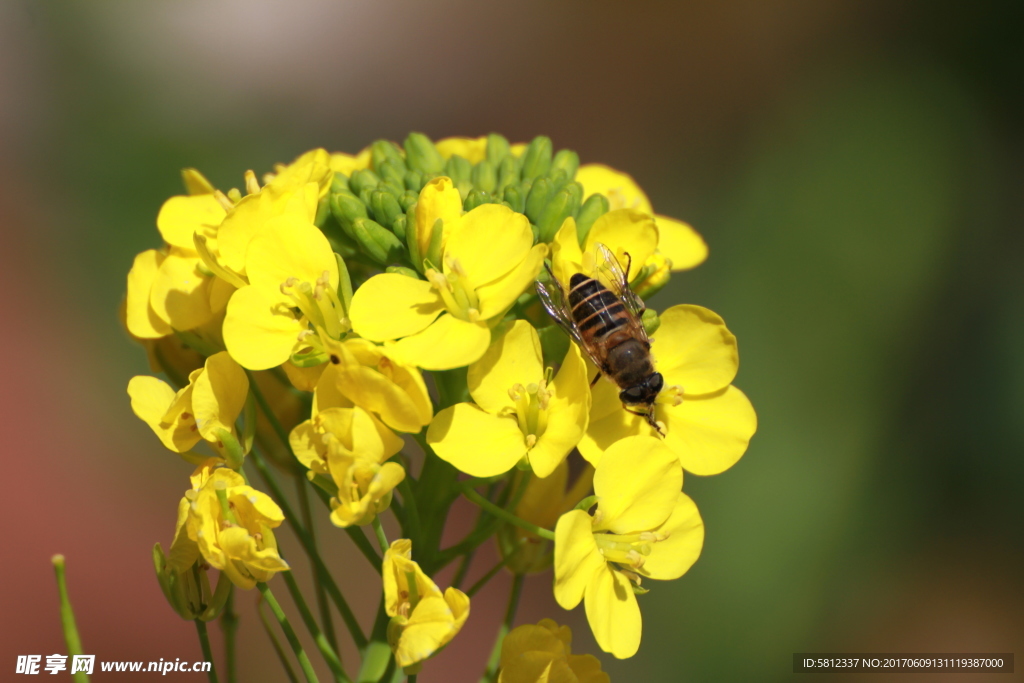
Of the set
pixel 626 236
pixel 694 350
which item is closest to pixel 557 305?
pixel 626 236

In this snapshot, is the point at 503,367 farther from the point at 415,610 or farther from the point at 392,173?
the point at 392,173

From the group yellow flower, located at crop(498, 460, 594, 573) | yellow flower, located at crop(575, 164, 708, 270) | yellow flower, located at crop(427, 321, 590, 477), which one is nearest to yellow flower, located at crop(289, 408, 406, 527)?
yellow flower, located at crop(427, 321, 590, 477)

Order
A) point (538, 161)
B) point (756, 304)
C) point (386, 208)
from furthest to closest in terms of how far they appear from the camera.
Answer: point (756, 304), point (538, 161), point (386, 208)

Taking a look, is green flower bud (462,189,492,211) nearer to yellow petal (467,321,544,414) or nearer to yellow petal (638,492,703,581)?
yellow petal (467,321,544,414)

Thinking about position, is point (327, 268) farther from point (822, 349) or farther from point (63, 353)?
point (63, 353)

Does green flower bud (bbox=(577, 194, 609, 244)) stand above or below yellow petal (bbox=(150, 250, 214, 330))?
above

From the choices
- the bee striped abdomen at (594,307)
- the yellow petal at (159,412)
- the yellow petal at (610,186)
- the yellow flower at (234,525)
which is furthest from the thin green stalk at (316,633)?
the yellow petal at (610,186)
